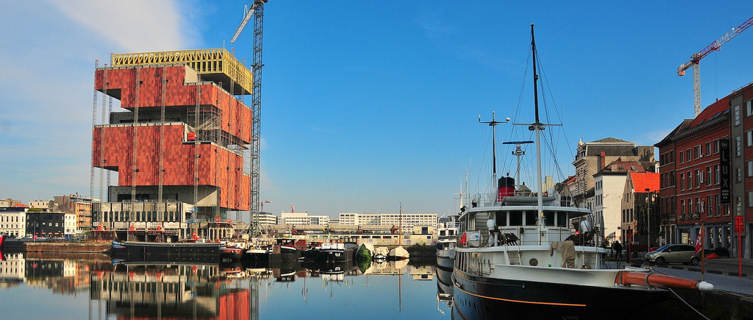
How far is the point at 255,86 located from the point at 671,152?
119065 millimetres

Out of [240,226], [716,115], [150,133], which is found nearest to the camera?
[716,115]

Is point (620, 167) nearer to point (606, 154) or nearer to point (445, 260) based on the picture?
point (606, 154)

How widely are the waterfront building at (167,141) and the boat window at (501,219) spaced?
135 m

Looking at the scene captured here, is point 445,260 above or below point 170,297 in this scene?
above

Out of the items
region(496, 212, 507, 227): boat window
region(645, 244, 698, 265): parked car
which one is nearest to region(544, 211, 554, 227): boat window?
region(496, 212, 507, 227): boat window

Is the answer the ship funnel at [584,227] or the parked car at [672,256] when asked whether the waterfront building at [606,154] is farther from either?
the ship funnel at [584,227]

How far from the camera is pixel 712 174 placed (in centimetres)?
6781

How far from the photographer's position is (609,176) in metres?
113

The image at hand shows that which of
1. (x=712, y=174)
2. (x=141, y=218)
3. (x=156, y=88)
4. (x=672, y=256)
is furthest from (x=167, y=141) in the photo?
(x=672, y=256)

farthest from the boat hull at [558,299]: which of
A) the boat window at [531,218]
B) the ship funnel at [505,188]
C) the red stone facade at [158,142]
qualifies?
the red stone facade at [158,142]

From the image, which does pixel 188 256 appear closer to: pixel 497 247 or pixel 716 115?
pixel 716 115

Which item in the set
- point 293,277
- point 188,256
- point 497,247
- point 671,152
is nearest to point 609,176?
point 671,152

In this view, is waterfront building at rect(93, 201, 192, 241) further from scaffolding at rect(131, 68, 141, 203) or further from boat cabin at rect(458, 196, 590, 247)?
boat cabin at rect(458, 196, 590, 247)

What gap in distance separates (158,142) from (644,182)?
111874 mm
